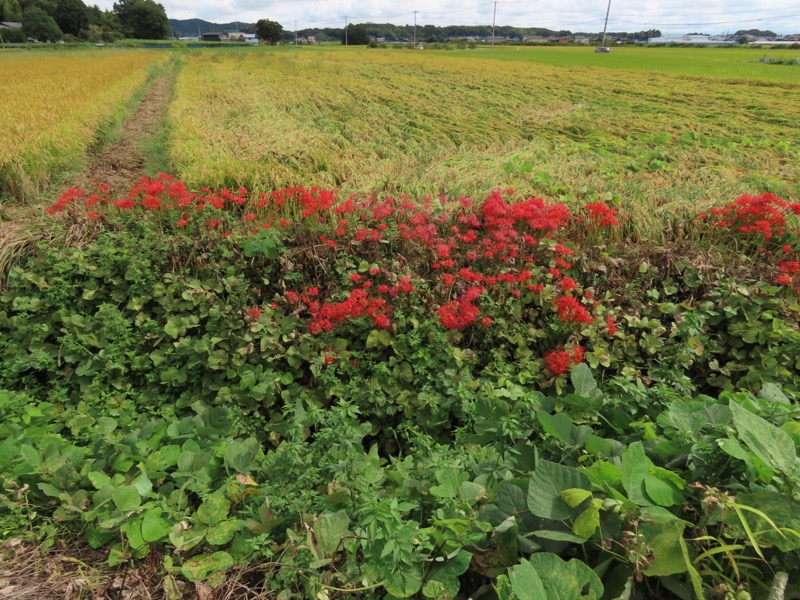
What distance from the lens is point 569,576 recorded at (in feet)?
3.29

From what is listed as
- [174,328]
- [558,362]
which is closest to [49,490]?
[174,328]

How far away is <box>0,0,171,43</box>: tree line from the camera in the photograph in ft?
180

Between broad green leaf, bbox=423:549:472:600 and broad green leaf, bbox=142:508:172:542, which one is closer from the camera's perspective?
broad green leaf, bbox=423:549:472:600

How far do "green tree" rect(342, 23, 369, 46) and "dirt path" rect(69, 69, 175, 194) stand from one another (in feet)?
245

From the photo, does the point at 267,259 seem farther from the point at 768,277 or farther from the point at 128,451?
the point at 768,277

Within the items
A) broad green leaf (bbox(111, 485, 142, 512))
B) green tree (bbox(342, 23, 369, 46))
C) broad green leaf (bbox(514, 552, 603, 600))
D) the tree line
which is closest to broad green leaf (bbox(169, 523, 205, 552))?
broad green leaf (bbox(111, 485, 142, 512))

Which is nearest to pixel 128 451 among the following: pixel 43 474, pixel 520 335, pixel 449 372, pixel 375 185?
pixel 43 474

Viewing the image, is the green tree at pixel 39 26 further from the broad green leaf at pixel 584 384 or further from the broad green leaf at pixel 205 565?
the broad green leaf at pixel 584 384

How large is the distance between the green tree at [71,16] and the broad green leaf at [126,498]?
282ft

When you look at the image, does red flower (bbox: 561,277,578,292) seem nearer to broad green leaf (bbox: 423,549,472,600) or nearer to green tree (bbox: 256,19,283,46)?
broad green leaf (bbox: 423,549,472,600)

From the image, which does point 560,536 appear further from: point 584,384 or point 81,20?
point 81,20

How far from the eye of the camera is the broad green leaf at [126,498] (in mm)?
1531

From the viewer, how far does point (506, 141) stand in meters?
6.97

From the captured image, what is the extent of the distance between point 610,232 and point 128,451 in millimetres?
3740
